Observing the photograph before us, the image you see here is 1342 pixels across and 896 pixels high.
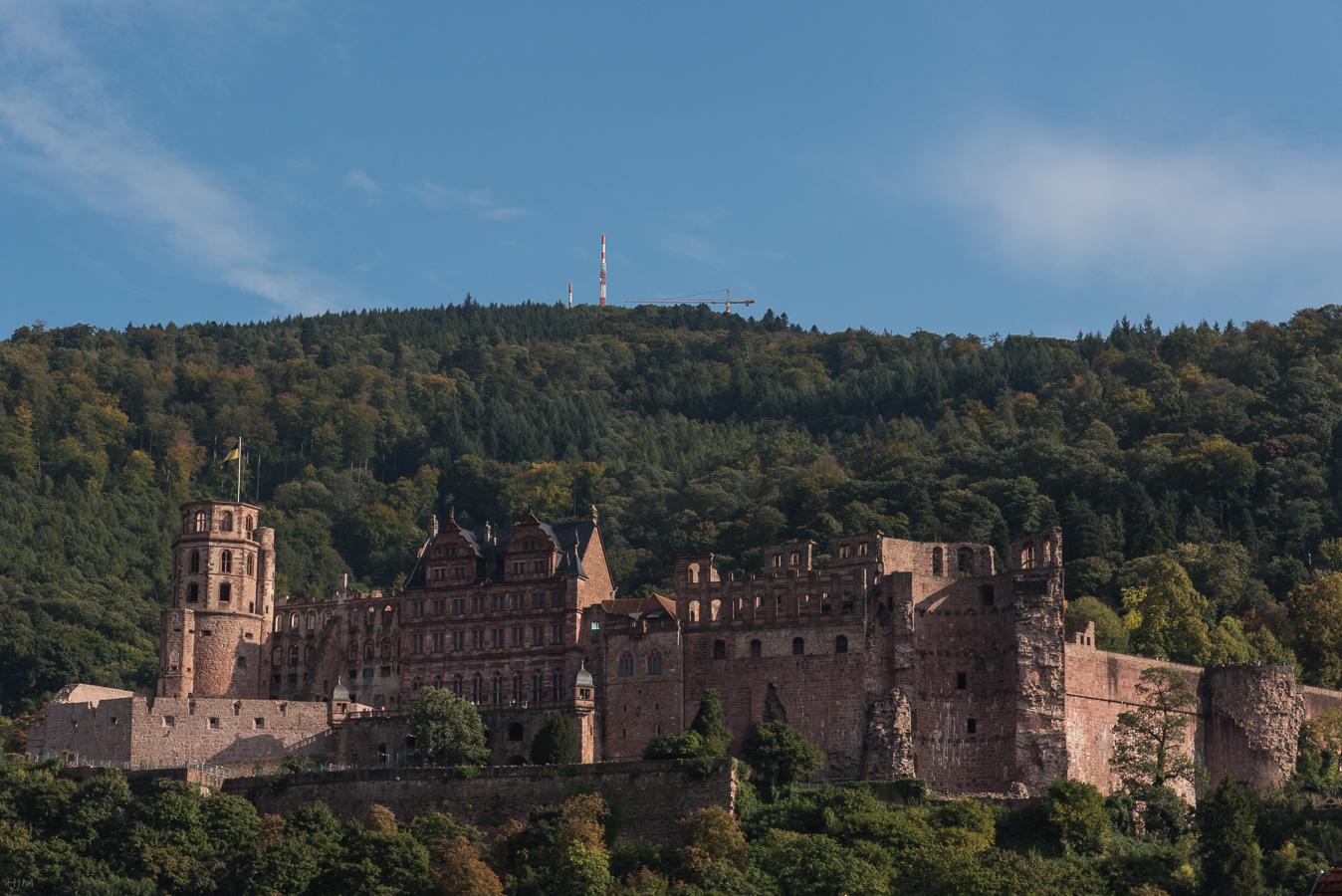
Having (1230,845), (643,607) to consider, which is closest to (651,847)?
(643,607)

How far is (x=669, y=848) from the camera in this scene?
79.5m

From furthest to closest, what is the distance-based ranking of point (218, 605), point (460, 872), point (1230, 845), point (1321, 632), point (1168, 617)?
1. point (1168, 617)
2. point (1321, 632)
3. point (218, 605)
4. point (1230, 845)
5. point (460, 872)

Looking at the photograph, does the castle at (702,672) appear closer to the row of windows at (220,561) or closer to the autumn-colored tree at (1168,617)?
the row of windows at (220,561)

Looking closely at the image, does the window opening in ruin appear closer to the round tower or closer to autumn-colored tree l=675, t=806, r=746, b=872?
autumn-colored tree l=675, t=806, r=746, b=872

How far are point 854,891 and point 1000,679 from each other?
17.7 m

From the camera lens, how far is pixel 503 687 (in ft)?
312

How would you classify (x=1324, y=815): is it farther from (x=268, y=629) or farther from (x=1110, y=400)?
(x=1110, y=400)

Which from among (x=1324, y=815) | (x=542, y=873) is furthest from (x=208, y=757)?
(x=1324, y=815)

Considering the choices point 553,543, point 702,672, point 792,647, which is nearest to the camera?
point 792,647

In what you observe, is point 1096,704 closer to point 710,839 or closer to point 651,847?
point 710,839

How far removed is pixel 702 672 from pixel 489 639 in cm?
1174

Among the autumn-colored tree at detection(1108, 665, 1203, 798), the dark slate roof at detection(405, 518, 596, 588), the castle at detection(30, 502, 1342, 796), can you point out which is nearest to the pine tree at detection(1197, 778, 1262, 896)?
the autumn-colored tree at detection(1108, 665, 1203, 798)

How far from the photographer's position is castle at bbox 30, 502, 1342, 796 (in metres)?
87.2

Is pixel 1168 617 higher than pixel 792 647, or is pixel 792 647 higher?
pixel 1168 617
